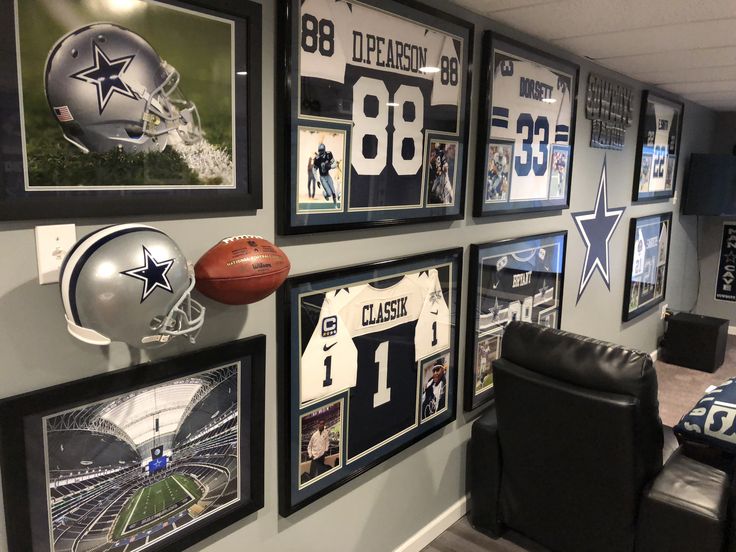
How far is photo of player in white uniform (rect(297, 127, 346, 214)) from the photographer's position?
180 centimetres

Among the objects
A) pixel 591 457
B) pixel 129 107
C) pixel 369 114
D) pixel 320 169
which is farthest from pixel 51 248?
pixel 591 457

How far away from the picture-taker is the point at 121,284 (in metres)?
1.15

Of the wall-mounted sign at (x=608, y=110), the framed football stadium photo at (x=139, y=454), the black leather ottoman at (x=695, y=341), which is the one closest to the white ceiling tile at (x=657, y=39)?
the wall-mounted sign at (x=608, y=110)

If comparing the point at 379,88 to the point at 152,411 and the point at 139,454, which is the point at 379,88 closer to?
the point at 152,411

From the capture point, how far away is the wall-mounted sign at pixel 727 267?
593 cm

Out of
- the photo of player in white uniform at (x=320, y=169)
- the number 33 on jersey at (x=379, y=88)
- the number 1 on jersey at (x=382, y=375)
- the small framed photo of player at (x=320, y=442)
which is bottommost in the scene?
the small framed photo of player at (x=320, y=442)

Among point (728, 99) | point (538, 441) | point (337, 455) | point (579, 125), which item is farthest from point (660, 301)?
point (337, 455)

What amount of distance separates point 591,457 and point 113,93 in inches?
75.6

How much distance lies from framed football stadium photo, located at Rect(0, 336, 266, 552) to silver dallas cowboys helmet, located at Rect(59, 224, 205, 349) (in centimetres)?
26

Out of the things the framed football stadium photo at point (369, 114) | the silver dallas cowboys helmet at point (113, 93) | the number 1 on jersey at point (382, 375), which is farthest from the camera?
A: the number 1 on jersey at point (382, 375)

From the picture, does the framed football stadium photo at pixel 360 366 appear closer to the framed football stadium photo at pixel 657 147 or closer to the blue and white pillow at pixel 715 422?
the blue and white pillow at pixel 715 422

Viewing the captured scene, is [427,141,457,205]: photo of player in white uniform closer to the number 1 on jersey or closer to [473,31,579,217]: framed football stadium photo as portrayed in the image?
[473,31,579,217]: framed football stadium photo

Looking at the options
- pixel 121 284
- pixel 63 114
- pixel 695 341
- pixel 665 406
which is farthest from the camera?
pixel 695 341

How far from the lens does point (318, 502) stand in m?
2.10
